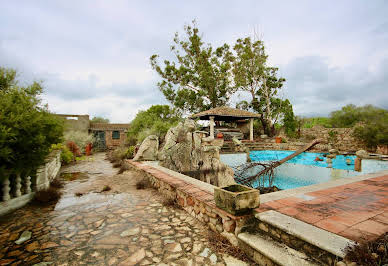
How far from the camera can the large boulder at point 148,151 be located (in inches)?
312

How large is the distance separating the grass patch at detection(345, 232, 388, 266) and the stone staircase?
58 millimetres

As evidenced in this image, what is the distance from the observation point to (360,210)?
7.89 feet

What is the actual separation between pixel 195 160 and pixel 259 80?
16453 millimetres

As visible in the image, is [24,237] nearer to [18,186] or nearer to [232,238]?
[18,186]

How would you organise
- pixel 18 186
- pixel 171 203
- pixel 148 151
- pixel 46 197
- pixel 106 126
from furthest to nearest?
pixel 106 126 → pixel 148 151 → pixel 46 197 → pixel 171 203 → pixel 18 186

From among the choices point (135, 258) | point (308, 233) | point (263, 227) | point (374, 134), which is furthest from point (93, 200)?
point (374, 134)

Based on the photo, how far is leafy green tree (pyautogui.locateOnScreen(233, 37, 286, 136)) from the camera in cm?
1950

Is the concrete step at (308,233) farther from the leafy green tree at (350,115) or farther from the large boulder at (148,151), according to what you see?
the leafy green tree at (350,115)

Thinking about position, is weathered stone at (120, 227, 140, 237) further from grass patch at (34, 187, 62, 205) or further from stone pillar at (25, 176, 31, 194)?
stone pillar at (25, 176, 31, 194)

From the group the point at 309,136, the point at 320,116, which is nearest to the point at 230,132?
the point at 309,136

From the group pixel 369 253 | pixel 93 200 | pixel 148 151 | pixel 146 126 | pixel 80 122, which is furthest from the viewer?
pixel 80 122

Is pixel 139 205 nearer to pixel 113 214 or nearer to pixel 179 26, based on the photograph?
pixel 113 214

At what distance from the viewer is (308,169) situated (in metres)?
8.53

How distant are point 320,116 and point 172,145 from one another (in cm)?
2296
